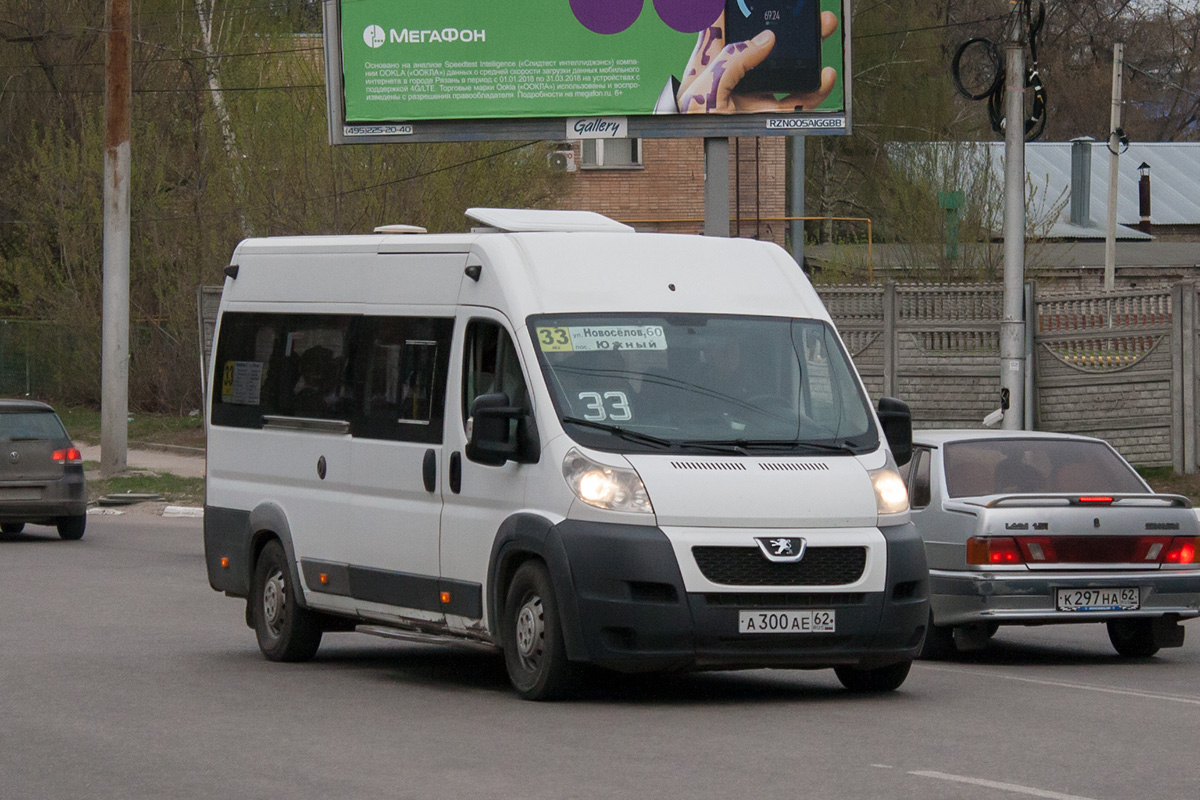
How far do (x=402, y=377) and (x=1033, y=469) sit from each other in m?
4.06

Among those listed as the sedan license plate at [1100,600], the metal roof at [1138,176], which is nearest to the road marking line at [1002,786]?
the sedan license plate at [1100,600]

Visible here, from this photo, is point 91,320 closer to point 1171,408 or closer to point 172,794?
point 1171,408

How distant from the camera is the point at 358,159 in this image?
1275 inches

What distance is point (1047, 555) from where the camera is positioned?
1141 centimetres

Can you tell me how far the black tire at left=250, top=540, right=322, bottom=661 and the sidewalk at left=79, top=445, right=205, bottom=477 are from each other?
A: 704 inches

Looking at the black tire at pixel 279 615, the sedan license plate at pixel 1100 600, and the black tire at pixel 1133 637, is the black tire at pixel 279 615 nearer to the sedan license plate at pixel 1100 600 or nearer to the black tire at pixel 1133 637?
the sedan license plate at pixel 1100 600

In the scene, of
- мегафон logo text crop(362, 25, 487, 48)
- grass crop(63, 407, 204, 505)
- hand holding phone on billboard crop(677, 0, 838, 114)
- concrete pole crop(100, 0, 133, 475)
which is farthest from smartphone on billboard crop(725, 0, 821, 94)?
grass crop(63, 407, 204, 505)

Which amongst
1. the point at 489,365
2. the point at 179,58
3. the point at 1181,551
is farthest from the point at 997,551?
the point at 179,58

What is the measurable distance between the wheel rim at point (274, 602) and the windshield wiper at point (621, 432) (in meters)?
3.07

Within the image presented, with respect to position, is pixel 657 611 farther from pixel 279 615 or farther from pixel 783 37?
pixel 783 37

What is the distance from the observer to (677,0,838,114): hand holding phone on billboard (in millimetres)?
26266

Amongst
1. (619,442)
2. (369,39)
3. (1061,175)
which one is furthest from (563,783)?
(1061,175)

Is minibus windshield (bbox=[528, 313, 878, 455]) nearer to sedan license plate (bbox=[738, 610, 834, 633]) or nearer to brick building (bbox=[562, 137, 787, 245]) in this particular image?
sedan license plate (bbox=[738, 610, 834, 633])

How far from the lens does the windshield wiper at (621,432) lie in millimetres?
9508
